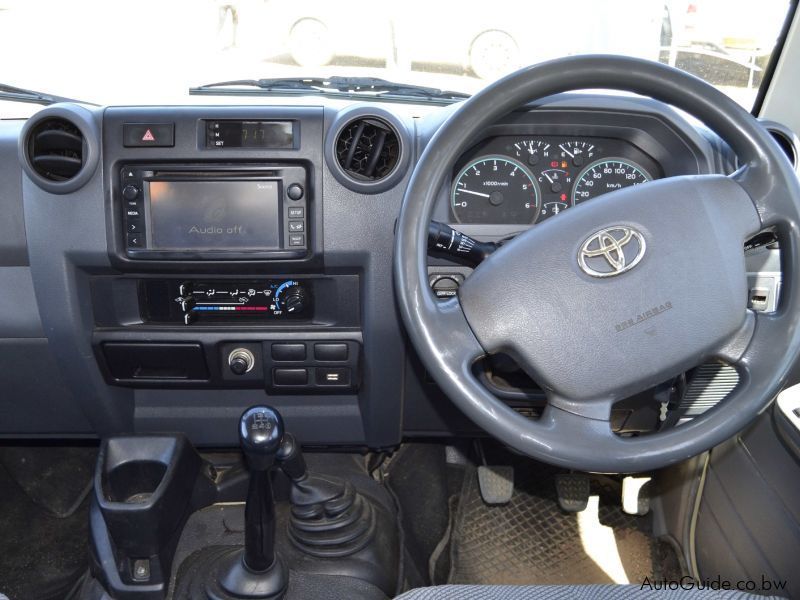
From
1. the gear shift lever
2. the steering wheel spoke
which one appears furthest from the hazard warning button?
the steering wheel spoke

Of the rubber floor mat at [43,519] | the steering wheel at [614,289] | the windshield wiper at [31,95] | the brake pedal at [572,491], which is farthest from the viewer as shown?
the brake pedal at [572,491]

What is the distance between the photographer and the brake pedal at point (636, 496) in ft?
7.51

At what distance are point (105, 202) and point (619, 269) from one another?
116 centimetres

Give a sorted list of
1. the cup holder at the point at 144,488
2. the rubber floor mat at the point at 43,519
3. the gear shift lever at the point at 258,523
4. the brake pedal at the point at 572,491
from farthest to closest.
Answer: the brake pedal at the point at 572,491
the rubber floor mat at the point at 43,519
the cup holder at the point at 144,488
the gear shift lever at the point at 258,523

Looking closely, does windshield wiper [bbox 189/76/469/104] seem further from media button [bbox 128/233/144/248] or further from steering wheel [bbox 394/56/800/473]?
steering wheel [bbox 394/56/800/473]

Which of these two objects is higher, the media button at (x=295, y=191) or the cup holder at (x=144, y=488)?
the media button at (x=295, y=191)

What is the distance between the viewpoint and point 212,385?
6.10ft

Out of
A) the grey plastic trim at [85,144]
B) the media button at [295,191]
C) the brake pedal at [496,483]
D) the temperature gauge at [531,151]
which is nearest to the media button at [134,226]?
the grey plastic trim at [85,144]

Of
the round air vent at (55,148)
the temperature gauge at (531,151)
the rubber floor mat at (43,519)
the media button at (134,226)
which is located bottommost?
the rubber floor mat at (43,519)

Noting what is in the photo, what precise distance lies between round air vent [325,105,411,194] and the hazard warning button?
365mm

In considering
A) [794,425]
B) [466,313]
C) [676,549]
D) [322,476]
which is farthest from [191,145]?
[676,549]

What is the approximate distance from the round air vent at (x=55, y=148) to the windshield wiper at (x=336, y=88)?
1.27ft

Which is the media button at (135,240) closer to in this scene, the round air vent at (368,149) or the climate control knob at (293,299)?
the climate control knob at (293,299)

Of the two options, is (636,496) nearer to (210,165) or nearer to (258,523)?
(258,523)
